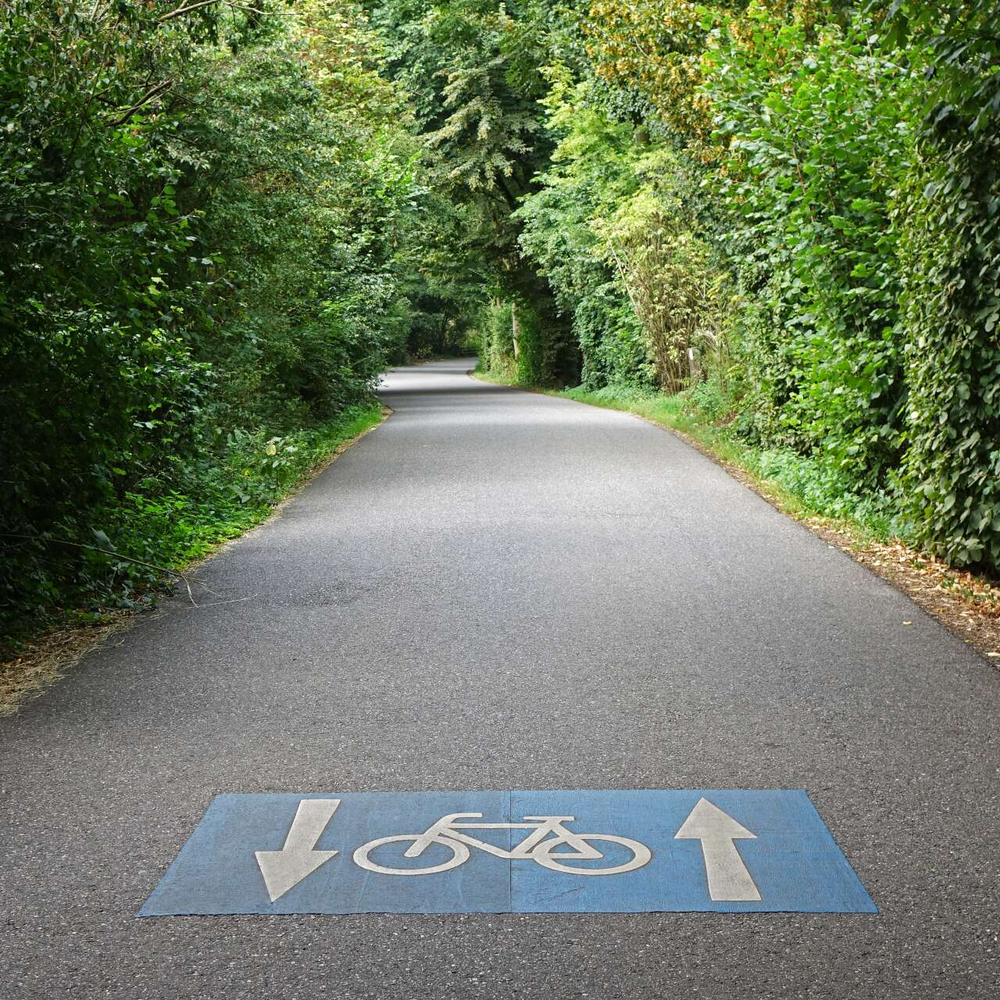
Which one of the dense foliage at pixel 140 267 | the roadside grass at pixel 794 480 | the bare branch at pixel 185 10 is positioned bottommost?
the roadside grass at pixel 794 480

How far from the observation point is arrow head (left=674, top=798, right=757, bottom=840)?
4.18 m

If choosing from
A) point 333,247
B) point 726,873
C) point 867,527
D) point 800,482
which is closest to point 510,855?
point 726,873

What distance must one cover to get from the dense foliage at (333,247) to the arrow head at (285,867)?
3.77 meters

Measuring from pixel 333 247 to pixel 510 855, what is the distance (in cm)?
1933

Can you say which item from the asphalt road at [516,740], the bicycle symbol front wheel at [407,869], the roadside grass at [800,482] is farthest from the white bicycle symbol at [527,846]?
the roadside grass at [800,482]

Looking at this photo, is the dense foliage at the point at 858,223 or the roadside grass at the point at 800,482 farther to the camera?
the roadside grass at the point at 800,482

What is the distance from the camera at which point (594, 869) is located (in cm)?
396

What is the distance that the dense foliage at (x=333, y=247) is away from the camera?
23.6ft

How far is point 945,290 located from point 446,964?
649 centimetres

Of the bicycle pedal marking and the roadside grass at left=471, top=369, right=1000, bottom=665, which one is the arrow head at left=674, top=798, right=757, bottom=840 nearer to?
the bicycle pedal marking

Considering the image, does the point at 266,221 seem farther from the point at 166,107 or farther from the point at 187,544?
the point at 187,544

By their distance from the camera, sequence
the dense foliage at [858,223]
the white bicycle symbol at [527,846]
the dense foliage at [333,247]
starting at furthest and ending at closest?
the dense foliage at [858,223]
the dense foliage at [333,247]
the white bicycle symbol at [527,846]

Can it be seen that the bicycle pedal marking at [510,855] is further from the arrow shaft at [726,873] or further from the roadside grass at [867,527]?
the roadside grass at [867,527]

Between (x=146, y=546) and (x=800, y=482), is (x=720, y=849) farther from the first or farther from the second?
(x=800, y=482)
